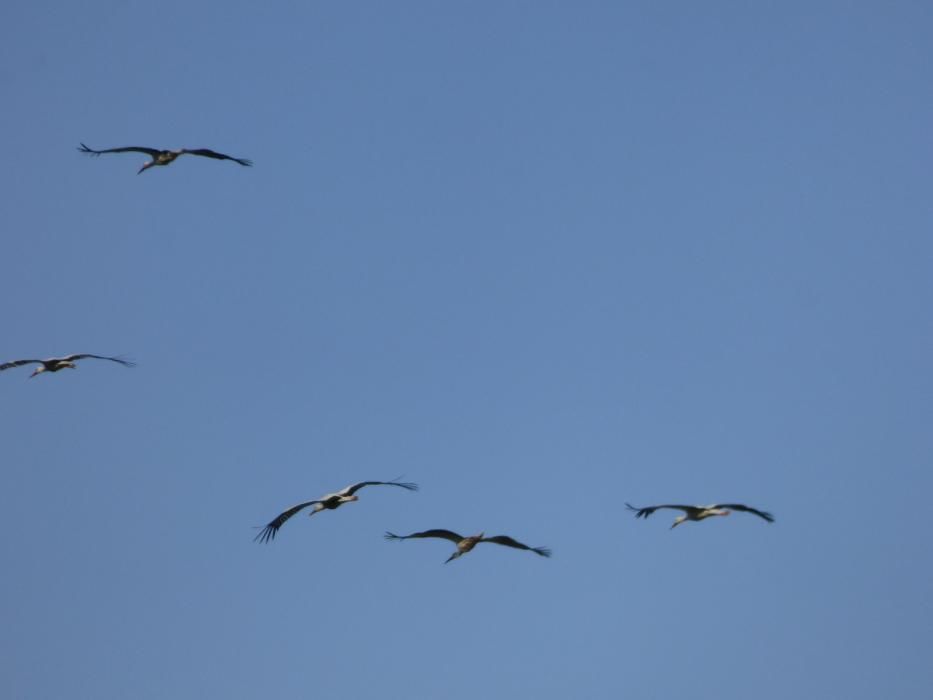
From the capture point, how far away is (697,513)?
52500 mm

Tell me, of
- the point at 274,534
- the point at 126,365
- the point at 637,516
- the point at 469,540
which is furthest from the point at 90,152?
the point at 637,516

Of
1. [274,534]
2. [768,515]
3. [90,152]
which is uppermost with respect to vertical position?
[90,152]

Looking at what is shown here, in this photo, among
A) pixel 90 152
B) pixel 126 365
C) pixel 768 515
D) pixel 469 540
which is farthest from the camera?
pixel 126 365

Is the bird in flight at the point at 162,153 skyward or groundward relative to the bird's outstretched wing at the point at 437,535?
skyward

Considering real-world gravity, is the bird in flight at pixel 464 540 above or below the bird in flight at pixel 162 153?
below

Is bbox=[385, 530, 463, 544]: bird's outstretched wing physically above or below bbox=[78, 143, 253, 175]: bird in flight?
below

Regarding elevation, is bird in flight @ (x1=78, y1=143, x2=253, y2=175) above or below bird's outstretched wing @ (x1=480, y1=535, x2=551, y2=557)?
above

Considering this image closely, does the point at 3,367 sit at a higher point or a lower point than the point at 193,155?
lower

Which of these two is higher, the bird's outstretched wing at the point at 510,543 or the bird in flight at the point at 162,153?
the bird in flight at the point at 162,153

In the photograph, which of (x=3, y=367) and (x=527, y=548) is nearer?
(x=527, y=548)

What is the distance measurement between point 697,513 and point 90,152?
2433cm

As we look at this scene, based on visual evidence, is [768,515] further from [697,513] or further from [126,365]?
[126,365]

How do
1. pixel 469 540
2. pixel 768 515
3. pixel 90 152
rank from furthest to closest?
pixel 90 152 < pixel 469 540 < pixel 768 515

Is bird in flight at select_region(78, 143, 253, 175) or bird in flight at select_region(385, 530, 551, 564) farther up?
bird in flight at select_region(78, 143, 253, 175)
